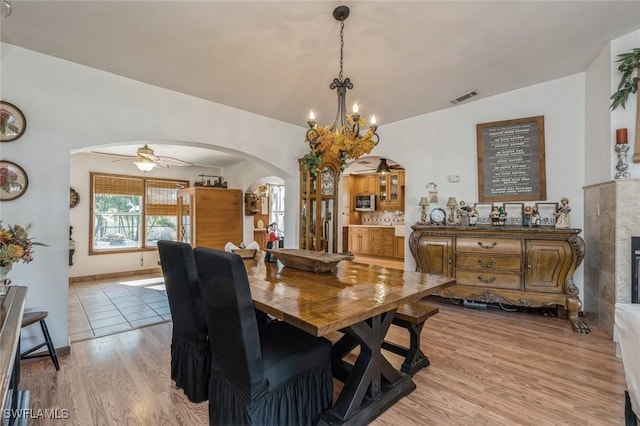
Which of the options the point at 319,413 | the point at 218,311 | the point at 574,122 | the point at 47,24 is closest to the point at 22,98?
the point at 47,24

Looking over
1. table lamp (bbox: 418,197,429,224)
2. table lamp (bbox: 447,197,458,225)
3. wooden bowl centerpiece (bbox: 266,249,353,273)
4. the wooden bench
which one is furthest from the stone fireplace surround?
wooden bowl centerpiece (bbox: 266,249,353,273)

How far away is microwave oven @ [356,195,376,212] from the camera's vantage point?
8719 mm

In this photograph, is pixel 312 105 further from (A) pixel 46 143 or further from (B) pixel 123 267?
(B) pixel 123 267

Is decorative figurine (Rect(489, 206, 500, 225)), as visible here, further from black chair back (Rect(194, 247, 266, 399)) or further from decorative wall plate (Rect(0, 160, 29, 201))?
decorative wall plate (Rect(0, 160, 29, 201))

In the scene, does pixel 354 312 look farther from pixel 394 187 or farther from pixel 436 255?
pixel 394 187

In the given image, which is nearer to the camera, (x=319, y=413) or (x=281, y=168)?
(x=319, y=413)

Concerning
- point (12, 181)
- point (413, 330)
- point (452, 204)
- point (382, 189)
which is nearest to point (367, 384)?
point (413, 330)

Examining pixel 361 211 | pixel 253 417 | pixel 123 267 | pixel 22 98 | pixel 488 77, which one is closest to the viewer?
pixel 253 417

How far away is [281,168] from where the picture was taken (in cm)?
451

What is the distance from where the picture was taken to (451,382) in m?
2.21

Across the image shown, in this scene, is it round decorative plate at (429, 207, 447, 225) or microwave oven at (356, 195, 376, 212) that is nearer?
round decorative plate at (429, 207, 447, 225)

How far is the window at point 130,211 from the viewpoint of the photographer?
6.02 meters

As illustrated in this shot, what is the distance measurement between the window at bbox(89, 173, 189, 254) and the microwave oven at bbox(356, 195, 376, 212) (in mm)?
4781

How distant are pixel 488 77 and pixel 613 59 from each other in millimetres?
1033
